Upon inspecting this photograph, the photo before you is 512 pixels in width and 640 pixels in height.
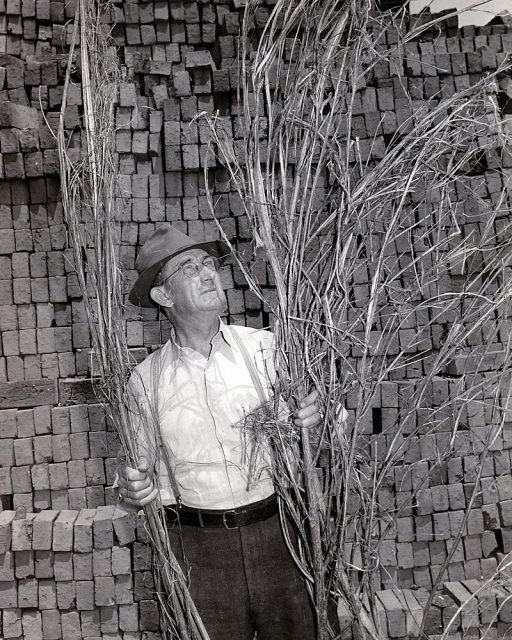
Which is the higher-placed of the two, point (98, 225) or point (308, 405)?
point (98, 225)

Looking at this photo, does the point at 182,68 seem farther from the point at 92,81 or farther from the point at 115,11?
the point at 92,81

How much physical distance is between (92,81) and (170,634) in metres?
1.86

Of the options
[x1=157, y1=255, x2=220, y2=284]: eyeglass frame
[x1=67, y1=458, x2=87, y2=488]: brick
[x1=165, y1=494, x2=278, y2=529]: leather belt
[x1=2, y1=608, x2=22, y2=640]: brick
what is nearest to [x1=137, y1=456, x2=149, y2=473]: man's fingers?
[x1=165, y1=494, x2=278, y2=529]: leather belt

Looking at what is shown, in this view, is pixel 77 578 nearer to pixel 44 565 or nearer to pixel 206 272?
pixel 44 565

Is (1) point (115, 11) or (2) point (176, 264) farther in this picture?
(1) point (115, 11)

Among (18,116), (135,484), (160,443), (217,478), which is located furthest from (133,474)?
(18,116)

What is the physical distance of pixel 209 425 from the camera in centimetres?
195

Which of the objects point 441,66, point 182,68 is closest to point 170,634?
point 182,68

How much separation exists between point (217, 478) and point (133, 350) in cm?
61

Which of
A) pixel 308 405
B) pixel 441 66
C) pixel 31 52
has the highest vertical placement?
pixel 31 52

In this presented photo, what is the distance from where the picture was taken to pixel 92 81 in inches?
73.2

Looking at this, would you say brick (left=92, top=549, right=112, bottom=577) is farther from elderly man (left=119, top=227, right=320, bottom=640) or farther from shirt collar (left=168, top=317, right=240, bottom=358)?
shirt collar (left=168, top=317, right=240, bottom=358)

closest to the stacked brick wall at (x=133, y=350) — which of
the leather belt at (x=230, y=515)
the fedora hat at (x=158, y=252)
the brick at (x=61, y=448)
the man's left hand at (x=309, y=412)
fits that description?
the brick at (x=61, y=448)

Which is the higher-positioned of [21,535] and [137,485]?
[137,485]
